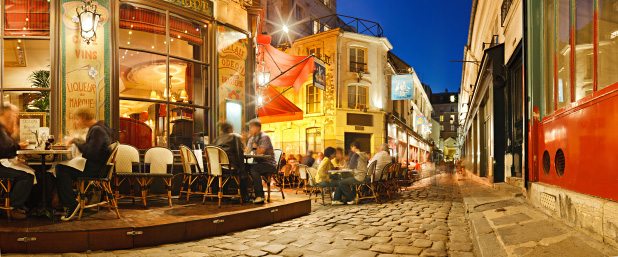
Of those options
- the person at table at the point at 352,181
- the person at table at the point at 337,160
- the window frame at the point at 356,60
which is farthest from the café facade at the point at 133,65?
the window frame at the point at 356,60

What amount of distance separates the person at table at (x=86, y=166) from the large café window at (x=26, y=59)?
2.35m

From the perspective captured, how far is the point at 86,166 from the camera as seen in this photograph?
4.98 meters

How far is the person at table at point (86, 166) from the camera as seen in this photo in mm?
4840

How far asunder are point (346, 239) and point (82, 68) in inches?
220

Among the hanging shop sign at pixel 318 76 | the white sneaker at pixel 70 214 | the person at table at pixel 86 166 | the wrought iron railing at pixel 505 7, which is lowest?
the white sneaker at pixel 70 214

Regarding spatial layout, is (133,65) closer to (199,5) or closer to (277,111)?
(199,5)

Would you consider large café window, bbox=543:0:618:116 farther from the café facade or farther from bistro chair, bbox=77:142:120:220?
the café facade

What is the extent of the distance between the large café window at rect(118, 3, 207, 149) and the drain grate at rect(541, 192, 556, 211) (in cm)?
655

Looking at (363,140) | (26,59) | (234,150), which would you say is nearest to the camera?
(234,150)

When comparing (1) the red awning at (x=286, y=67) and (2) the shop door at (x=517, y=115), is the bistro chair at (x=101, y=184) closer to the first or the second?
(1) the red awning at (x=286, y=67)

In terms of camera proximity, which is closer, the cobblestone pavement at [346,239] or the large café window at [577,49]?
the large café window at [577,49]

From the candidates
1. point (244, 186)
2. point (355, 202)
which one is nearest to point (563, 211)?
point (244, 186)

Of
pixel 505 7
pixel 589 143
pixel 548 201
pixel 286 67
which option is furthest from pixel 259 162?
pixel 505 7

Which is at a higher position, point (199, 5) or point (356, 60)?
point (356, 60)
